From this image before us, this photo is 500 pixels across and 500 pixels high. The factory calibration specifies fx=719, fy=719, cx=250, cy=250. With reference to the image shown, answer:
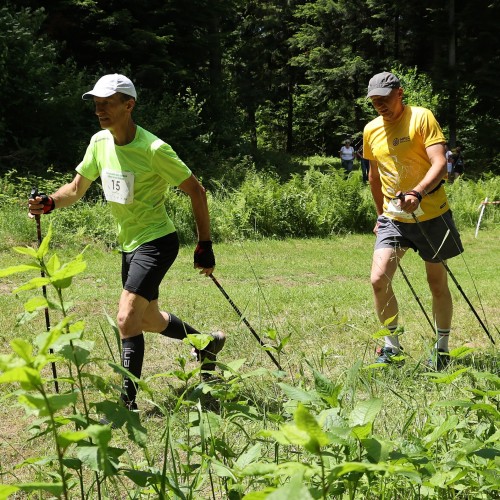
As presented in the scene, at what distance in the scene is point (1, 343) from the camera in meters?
5.98

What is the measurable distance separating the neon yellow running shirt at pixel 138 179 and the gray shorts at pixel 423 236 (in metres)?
1.53

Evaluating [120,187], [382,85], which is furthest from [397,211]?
[120,187]

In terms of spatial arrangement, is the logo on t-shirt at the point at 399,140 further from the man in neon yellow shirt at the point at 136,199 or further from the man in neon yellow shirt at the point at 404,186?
the man in neon yellow shirt at the point at 136,199

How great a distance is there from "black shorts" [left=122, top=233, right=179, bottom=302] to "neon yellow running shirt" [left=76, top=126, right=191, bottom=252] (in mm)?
46

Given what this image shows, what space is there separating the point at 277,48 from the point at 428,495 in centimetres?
4140

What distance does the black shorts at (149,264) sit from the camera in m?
4.10

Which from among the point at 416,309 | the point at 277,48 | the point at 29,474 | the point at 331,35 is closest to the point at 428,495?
the point at 29,474

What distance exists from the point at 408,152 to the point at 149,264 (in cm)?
185

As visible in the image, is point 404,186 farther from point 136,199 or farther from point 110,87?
point 110,87

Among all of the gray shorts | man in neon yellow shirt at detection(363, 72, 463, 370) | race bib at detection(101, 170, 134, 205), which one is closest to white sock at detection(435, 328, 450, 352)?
man in neon yellow shirt at detection(363, 72, 463, 370)

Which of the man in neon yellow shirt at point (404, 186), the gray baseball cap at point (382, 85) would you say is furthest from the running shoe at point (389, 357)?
the gray baseball cap at point (382, 85)

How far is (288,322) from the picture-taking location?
10.5 ft

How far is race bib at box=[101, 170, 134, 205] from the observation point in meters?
4.10

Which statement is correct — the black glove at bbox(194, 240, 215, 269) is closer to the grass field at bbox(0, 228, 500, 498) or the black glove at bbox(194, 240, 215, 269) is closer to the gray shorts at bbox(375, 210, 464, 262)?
the grass field at bbox(0, 228, 500, 498)
